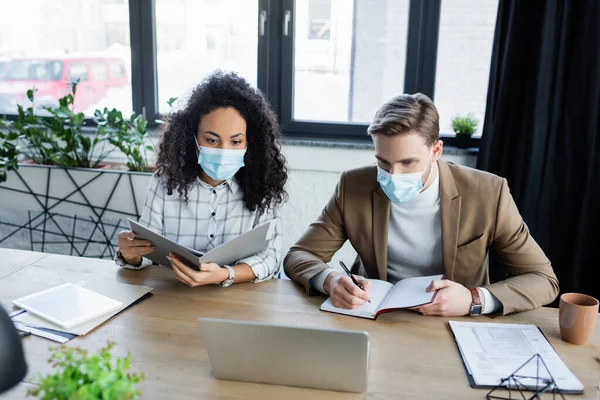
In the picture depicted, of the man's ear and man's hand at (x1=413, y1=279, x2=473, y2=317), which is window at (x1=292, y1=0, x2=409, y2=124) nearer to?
the man's ear

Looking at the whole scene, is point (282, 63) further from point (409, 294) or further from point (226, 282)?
point (409, 294)

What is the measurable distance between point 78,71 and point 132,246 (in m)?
1.92

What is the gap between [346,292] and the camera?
134 centimetres

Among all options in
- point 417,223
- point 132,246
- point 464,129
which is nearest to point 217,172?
point 132,246

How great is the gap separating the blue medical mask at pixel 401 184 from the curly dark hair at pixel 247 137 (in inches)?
15.0

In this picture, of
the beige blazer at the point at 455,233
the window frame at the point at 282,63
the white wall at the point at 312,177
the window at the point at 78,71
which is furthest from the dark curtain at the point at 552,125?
the window at the point at 78,71

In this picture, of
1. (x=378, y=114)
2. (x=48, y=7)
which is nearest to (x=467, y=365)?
(x=378, y=114)

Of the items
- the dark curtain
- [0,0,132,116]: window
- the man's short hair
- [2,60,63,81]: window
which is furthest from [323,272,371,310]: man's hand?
[2,60,63,81]: window

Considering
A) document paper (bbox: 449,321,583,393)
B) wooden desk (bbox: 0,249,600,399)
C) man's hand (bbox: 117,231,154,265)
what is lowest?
wooden desk (bbox: 0,249,600,399)

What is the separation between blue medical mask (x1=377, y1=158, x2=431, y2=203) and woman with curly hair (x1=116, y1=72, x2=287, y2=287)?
346mm

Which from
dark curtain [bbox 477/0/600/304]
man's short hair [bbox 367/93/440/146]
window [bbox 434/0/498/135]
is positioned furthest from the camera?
window [bbox 434/0/498/135]

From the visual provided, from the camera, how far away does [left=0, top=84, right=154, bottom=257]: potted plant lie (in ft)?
8.65

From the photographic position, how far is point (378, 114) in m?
1.57

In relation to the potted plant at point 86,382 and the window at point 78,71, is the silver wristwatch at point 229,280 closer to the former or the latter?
the potted plant at point 86,382
